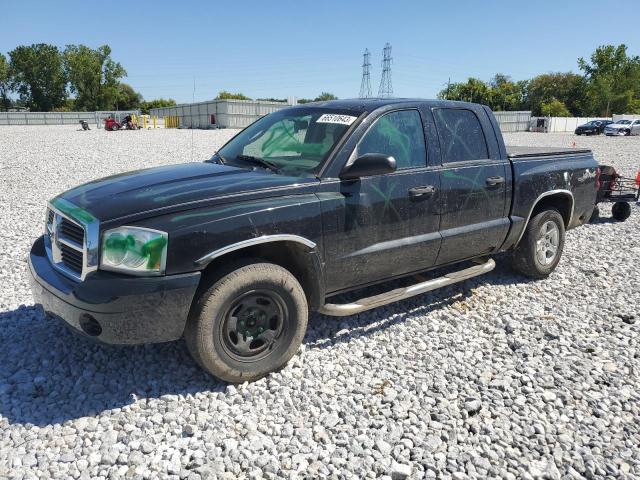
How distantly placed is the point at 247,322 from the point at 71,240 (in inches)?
48.8

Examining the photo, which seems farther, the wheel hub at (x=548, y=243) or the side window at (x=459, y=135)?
the wheel hub at (x=548, y=243)

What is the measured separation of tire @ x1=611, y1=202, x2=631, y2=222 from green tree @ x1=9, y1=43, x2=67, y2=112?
94.9 meters

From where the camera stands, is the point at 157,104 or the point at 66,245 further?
the point at 157,104

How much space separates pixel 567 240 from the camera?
23.6 feet

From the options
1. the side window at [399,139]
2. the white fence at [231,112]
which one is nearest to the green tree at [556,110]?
the white fence at [231,112]

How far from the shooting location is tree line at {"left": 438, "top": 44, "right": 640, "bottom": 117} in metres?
67.9

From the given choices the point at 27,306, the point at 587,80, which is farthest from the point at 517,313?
the point at 587,80

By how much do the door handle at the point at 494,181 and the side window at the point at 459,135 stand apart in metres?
0.22

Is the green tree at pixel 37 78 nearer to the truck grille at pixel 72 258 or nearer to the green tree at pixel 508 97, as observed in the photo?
the green tree at pixel 508 97

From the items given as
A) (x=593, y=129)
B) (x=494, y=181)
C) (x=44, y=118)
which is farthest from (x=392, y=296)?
(x=44, y=118)

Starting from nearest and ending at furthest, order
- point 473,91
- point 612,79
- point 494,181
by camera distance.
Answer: point 494,181 → point 612,79 → point 473,91

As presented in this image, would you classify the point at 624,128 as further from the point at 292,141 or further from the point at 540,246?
the point at 292,141

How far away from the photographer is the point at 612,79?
67312mm

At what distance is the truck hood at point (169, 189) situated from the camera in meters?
3.07
